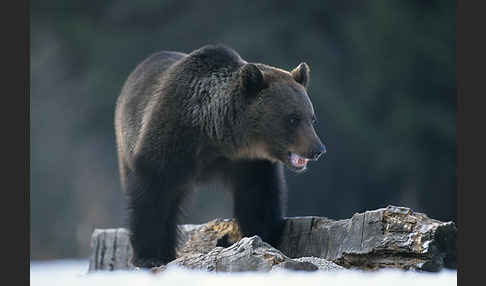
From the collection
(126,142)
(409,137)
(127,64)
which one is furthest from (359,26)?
(126,142)

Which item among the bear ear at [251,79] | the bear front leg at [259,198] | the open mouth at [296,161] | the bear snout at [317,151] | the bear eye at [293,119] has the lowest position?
the bear front leg at [259,198]

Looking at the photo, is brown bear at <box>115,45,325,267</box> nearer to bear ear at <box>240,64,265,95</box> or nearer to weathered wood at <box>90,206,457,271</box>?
bear ear at <box>240,64,265,95</box>

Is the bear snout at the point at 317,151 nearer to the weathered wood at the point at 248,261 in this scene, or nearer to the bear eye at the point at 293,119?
the bear eye at the point at 293,119

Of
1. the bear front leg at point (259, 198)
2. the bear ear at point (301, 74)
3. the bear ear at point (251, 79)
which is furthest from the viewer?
the bear front leg at point (259, 198)

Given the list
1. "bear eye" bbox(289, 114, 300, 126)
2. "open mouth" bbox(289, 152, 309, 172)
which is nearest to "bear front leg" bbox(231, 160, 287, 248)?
"open mouth" bbox(289, 152, 309, 172)

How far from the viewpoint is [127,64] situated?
18.9 m

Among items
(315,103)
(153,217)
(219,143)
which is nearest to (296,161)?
(219,143)

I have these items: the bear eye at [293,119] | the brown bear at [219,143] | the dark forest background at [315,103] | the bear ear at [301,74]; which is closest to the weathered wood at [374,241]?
the brown bear at [219,143]

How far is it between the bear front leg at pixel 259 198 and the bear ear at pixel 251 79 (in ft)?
2.10

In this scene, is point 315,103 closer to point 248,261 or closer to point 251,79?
point 251,79

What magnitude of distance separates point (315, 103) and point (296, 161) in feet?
39.3

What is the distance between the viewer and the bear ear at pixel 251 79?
5.69m

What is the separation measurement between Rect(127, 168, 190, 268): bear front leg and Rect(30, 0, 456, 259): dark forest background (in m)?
11.6

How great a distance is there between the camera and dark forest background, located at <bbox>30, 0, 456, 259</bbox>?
59.1 ft
